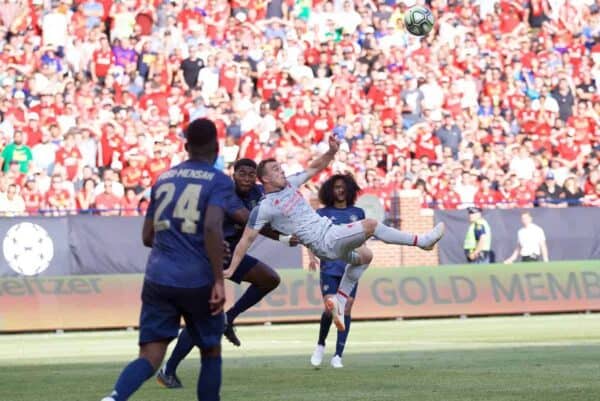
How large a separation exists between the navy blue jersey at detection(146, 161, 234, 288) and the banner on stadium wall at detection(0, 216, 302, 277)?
16.3 meters

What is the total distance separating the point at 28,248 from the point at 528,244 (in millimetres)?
10203

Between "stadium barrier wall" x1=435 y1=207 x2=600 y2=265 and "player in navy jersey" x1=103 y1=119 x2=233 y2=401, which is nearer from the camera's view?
"player in navy jersey" x1=103 y1=119 x2=233 y2=401

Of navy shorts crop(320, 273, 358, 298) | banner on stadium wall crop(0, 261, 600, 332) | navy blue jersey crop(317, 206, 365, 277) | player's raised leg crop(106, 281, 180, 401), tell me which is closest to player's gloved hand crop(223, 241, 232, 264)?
player's raised leg crop(106, 281, 180, 401)

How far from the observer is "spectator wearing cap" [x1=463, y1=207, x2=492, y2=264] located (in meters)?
29.2

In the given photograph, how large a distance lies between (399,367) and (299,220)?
2.28 metres

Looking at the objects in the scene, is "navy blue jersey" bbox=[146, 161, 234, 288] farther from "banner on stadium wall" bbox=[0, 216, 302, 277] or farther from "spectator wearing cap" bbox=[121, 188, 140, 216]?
"spectator wearing cap" bbox=[121, 188, 140, 216]

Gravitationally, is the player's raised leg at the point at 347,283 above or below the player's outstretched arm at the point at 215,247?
below

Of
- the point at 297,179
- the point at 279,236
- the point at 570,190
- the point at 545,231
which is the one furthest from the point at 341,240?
the point at 570,190

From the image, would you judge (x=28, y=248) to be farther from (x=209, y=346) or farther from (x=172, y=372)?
(x=209, y=346)

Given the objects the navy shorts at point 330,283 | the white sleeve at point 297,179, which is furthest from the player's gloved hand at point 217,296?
the navy shorts at point 330,283

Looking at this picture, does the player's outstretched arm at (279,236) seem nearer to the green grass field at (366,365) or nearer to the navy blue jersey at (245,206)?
the navy blue jersey at (245,206)

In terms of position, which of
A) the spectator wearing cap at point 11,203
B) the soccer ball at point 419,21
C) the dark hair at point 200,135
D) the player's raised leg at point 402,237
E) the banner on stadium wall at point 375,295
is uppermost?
the soccer ball at point 419,21

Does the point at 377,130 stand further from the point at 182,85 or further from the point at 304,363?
the point at 304,363

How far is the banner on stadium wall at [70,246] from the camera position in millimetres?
25828
